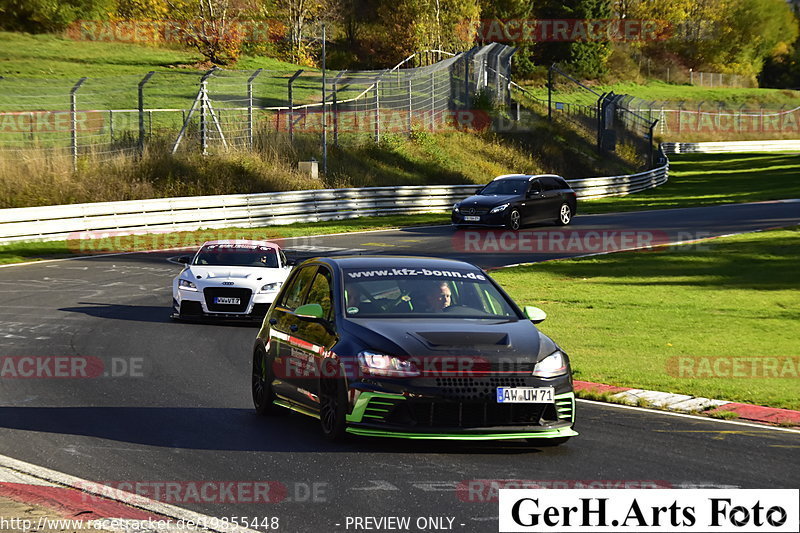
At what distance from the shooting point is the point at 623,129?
7138cm

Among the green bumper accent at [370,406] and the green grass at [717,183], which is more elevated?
the green bumper accent at [370,406]

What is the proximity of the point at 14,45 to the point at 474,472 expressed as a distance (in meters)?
73.5

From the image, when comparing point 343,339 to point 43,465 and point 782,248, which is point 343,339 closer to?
point 43,465

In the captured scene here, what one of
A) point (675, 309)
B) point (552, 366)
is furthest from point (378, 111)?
point (552, 366)

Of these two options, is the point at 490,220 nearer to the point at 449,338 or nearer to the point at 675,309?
the point at 675,309

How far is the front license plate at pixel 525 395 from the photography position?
873 cm

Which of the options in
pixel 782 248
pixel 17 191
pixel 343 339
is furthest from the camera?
pixel 17 191

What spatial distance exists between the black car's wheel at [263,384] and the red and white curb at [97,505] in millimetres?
2588

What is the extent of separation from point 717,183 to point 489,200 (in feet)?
107

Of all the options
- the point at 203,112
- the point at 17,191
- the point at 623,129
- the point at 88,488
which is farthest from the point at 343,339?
the point at 623,129

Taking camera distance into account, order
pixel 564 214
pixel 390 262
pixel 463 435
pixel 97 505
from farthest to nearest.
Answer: pixel 564 214
pixel 390 262
pixel 463 435
pixel 97 505

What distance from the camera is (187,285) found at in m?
18.4
